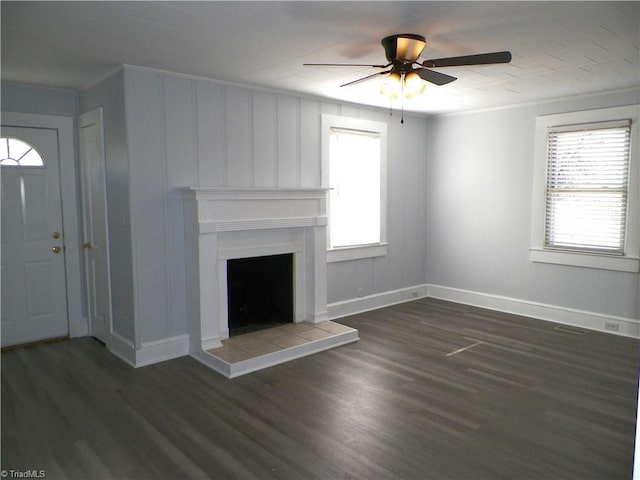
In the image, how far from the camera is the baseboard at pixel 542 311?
4.77 metres

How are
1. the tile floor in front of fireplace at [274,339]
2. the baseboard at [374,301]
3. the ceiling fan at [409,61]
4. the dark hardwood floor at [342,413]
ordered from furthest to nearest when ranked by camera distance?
1. the baseboard at [374,301]
2. the tile floor in front of fireplace at [274,339]
3. the ceiling fan at [409,61]
4. the dark hardwood floor at [342,413]

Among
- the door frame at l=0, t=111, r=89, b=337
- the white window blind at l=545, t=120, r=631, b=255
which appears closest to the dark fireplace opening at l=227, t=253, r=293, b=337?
the door frame at l=0, t=111, r=89, b=337

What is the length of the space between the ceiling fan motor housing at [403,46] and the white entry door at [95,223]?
8.63 ft

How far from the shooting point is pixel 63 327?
15.3 ft

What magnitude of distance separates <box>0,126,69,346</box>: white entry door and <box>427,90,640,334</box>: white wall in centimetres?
451

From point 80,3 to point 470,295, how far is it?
5159mm

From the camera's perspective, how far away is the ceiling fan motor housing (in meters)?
2.97

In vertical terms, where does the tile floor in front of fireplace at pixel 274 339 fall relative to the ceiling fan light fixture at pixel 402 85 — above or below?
below

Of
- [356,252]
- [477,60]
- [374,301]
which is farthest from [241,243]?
[477,60]

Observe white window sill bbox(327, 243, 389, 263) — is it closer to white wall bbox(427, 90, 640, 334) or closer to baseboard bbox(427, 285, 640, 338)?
white wall bbox(427, 90, 640, 334)

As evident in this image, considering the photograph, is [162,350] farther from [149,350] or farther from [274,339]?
[274,339]

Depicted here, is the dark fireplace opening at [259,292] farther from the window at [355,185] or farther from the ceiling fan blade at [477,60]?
the ceiling fan blade at [477,60]

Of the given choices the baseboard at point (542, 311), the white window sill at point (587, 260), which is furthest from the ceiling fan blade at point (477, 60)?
the baseboard at point (542, 311)

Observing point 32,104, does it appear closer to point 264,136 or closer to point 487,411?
point 264,136
